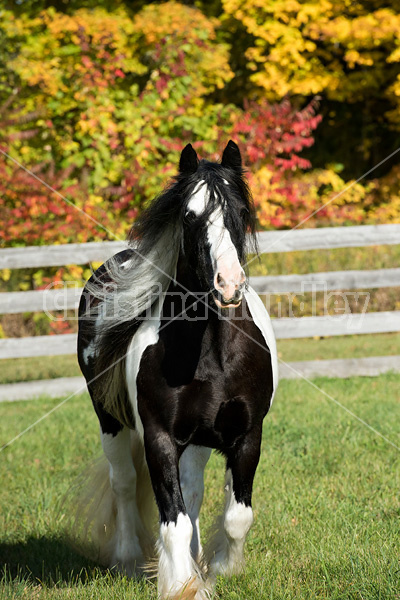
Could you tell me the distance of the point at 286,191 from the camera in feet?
38.9

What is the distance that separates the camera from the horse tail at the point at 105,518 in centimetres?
377

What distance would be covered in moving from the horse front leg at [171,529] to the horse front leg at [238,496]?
0.79ft

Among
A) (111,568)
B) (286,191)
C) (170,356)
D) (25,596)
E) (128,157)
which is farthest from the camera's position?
(286,191)

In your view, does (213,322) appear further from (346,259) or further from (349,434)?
(346,259)

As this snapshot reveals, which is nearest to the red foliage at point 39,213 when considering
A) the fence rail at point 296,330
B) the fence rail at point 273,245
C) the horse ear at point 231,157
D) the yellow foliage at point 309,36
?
the fence rail at point 273,245

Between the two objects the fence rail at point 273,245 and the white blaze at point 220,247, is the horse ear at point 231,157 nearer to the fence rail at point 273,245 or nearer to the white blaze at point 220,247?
the white blaze at point 220,247

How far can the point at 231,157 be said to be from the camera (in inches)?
121

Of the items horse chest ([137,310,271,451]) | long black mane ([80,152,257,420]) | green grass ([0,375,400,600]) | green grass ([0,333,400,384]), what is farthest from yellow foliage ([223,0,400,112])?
horse chest ([137,310,271,451])

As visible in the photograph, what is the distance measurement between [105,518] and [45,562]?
40 cm

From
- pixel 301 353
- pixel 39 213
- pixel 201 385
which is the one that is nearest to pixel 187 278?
pixel 201 385

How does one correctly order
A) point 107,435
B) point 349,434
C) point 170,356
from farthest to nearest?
point 349,434 → point 107,435 → point 170,356

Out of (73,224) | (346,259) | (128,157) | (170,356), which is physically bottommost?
(346,259)

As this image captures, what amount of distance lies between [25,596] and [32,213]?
7906 millimetres

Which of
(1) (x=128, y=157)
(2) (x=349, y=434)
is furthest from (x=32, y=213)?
(2) (x=349, y=434)
